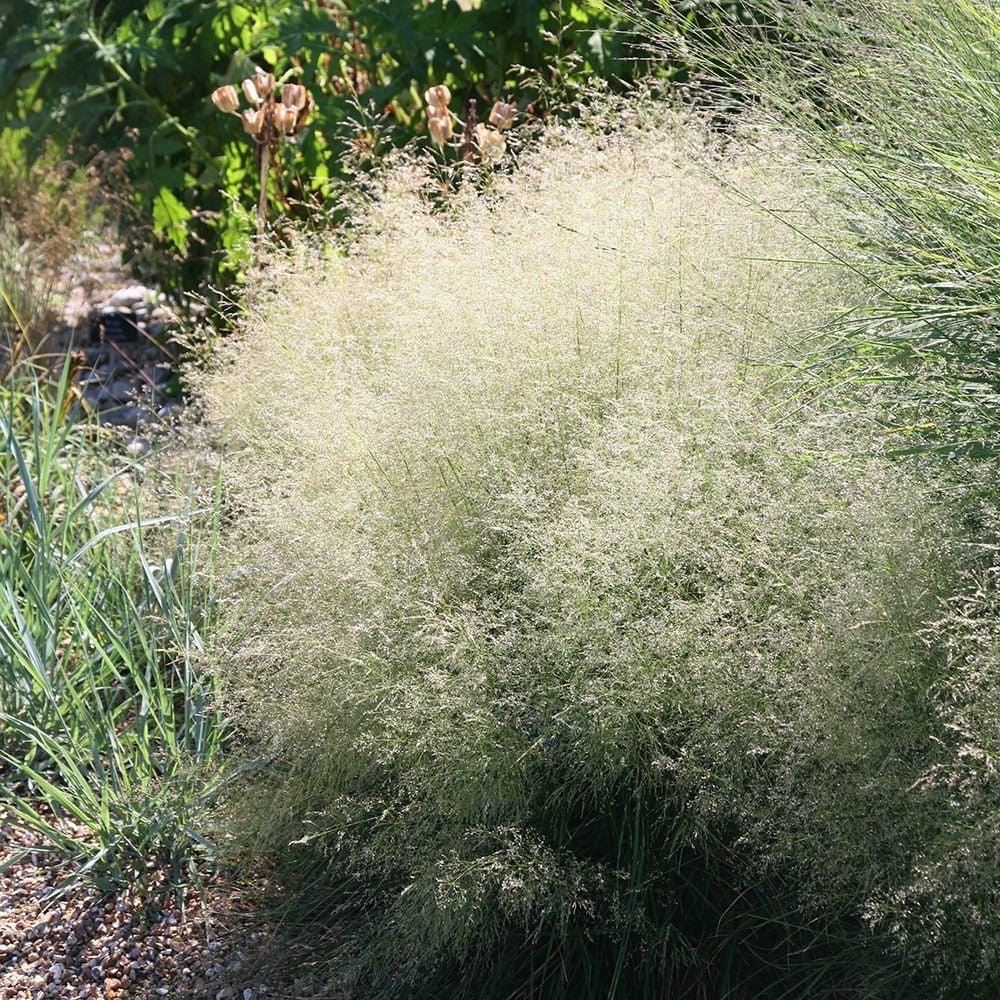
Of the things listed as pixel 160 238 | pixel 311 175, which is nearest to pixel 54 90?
pixel 160 238

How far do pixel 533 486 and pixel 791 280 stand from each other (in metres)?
0.65

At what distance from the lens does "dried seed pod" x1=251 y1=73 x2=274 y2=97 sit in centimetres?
373

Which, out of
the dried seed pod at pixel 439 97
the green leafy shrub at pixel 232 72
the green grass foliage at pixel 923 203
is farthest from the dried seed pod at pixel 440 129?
the green grass foliage at pixel 923 203

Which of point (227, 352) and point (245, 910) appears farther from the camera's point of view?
point (227, 352)

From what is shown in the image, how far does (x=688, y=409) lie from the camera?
217cm

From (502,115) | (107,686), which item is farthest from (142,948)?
(502,115)

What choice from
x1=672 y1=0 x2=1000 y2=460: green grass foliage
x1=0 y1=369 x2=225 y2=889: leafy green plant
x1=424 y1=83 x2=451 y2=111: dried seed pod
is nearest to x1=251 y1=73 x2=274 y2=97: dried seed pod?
x1=424 y1=83 x2=451 y2=111: dried seed pod

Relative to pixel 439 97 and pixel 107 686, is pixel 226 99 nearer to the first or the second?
pixel 439 97

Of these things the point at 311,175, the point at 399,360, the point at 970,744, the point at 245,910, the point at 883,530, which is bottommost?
the point at 245,910

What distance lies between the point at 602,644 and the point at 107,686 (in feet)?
4.16

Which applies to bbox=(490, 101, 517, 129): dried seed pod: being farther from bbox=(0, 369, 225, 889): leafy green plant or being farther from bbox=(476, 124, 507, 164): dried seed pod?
bbox=(0, 369, 225, 889): leafy green plant

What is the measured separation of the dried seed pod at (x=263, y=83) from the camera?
12.2ft

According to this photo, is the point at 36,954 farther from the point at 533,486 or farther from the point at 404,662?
the point at 533,486

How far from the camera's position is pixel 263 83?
3.74 m
